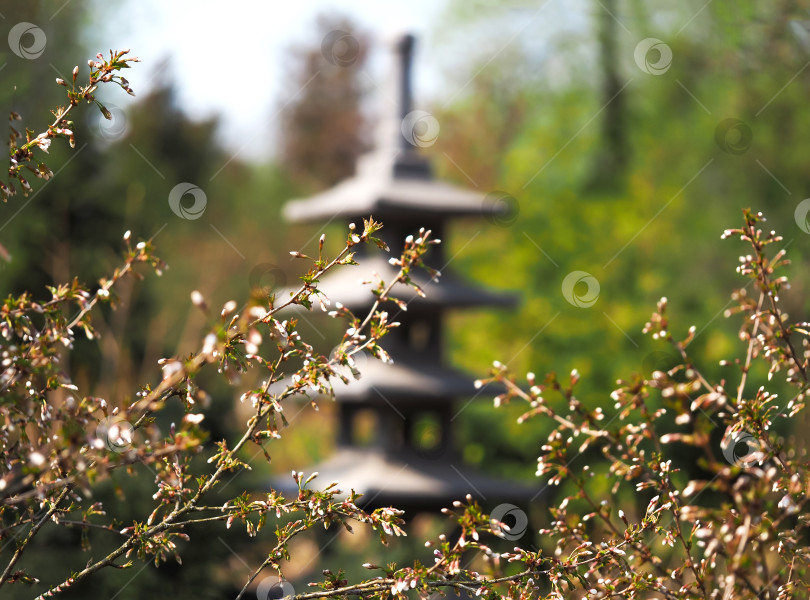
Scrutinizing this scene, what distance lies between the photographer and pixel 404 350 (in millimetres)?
10781

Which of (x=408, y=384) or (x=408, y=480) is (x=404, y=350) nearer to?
(x=408, y=384)

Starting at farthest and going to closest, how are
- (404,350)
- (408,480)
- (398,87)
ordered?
(398,87) < (404,350) < (408,480)

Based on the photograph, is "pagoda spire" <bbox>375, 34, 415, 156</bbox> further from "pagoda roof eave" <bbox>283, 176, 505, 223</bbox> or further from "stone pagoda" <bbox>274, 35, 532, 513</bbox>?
"pagoda roof eave" <bbox>283, 176, 505, 223</bbox>

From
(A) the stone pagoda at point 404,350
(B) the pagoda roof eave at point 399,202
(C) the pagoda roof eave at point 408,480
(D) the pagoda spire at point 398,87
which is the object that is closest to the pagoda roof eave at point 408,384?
(A) the stone pagoda at point 404,350

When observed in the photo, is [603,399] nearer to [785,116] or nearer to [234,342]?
[785,116]

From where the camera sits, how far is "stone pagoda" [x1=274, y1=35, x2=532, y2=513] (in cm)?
1026

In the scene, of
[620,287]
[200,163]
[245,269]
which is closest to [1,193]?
[620,287]

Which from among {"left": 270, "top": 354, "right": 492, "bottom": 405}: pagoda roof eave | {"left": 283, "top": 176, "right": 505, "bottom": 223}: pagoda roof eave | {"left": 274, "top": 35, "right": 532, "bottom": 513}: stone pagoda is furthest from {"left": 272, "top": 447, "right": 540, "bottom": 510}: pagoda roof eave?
{"left": 283, "top": 176, "right": 505, "bottom": 223}: pagoda roof eave

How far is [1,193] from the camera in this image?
285 cm

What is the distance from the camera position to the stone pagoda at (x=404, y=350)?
10.3 meters

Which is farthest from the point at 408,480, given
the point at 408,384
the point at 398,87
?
the point at 398,87

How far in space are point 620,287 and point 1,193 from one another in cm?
1509

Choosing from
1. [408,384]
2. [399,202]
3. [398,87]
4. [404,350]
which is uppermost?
[398,87]

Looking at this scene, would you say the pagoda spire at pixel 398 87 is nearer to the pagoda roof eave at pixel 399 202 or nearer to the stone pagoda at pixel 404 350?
the stone pagoda at pixel 404 350
